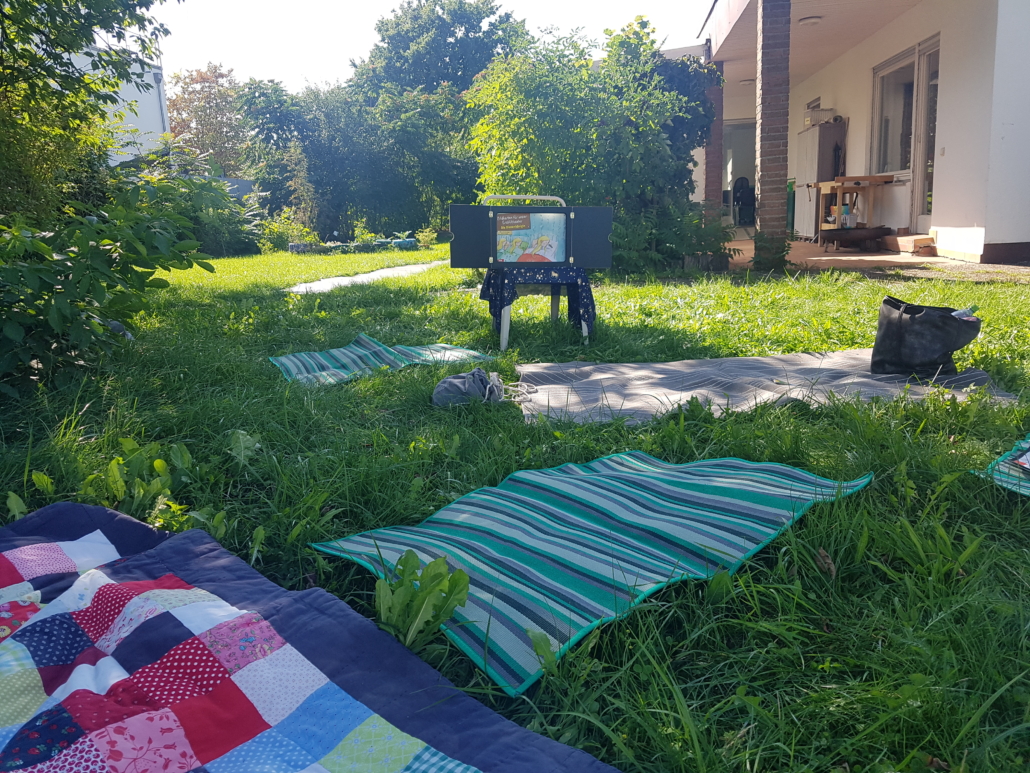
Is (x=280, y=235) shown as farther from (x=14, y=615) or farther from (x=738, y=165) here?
(x=14, y=615)

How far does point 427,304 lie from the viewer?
639cm

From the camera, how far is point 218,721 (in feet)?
3.96

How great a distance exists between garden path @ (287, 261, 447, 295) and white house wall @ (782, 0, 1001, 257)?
6.73m

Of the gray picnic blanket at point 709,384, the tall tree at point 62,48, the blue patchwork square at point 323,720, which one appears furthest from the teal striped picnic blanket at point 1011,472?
the tall tree at point 62,48

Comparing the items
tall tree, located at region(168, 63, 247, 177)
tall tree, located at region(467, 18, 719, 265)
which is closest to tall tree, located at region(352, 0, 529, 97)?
tall tree, located at region(168, 63, 247, 177)

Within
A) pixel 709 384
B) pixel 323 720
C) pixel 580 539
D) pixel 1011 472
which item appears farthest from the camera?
pixel 709 384

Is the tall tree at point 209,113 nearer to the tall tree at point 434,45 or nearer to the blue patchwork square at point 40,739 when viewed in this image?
the tall tree at point 434,45

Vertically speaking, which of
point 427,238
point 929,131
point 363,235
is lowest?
point 427,238

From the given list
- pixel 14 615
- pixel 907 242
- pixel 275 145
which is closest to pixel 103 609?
pixel 14 615

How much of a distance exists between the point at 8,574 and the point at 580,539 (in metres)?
1.33

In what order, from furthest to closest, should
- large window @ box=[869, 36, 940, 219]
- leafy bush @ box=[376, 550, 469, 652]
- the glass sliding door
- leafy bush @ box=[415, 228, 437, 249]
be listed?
leafy bush @ box=[415, 228, 437, 249] < large window @ box=[869, 36, 940, 219] < the glass sliding door < leafy bush @ box=[376, 550, 469, 652]

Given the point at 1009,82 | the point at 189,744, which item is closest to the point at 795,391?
the point at 189,744

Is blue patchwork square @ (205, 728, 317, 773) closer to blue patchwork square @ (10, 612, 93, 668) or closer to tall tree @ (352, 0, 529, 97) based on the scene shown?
blue patchwork square @ (10, 612, 93, 668)

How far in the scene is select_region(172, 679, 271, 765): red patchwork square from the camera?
116cm
